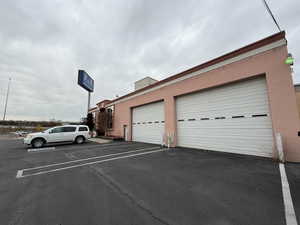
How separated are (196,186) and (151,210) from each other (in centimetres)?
147

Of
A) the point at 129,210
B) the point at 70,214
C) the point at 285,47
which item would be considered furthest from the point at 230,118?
the point at 70,214

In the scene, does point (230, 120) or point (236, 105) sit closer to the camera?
point (236, 105)

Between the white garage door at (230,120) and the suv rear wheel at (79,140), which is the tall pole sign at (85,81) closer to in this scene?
the suv rear wheel at (79,140)

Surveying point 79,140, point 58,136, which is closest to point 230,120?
point 79,140

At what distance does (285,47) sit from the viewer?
529cm

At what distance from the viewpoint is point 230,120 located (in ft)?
22.1

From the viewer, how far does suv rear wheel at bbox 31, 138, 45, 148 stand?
1002 centimetres

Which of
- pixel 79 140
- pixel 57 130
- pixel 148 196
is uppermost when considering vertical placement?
pixel 57 130

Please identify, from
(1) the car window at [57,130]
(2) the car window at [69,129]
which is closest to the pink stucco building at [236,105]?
(2) the car window at [69,129]

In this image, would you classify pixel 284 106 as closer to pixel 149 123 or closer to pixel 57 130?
pixel 149 123

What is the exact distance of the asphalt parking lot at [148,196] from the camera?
2188mm

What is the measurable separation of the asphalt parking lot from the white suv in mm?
6487

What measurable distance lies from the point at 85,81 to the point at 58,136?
9.14 meters

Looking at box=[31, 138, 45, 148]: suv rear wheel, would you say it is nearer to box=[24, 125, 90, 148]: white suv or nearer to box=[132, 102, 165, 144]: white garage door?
box=[24, 125, 90, 148]: white suv
